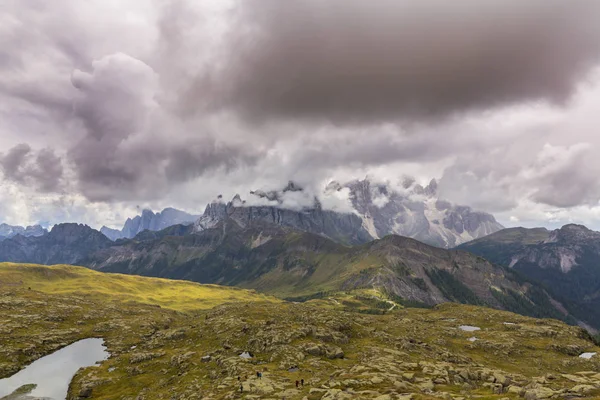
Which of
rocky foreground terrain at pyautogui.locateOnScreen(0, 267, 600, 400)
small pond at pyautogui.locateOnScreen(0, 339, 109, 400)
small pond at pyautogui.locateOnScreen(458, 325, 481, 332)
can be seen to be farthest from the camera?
small pond at pyautogui.locateOnScreen(458, 325, 481, 332)

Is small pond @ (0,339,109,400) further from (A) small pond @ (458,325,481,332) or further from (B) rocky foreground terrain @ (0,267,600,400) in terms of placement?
(A) small pond @ (458,325,481,332)

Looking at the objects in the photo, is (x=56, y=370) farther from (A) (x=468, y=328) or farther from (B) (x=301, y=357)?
(A) (x=468, y=328)

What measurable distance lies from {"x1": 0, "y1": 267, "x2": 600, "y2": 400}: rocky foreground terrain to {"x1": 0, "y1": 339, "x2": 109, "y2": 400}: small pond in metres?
3.61

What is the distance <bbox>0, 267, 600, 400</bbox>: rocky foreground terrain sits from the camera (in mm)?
72625

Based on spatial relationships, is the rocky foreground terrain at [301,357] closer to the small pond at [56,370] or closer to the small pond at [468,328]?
the small pond at [56,370]

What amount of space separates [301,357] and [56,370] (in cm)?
8421

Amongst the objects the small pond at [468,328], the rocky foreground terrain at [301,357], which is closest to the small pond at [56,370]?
the rocky foreground terrain at [301,357]

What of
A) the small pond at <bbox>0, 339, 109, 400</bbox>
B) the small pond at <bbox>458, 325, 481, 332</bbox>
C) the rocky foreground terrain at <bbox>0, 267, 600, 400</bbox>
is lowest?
the small pond at <bbox>0, 339, 109, 400</bbox>

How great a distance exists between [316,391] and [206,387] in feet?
102

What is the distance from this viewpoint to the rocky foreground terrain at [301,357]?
238 feet

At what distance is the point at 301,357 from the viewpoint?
103312 mm

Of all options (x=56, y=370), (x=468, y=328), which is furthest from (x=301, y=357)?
(x=468, y=328)

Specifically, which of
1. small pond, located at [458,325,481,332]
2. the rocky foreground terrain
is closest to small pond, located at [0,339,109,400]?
the rocky foreground terrain

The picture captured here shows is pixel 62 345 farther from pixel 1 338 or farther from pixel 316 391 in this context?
pixel 316 391
